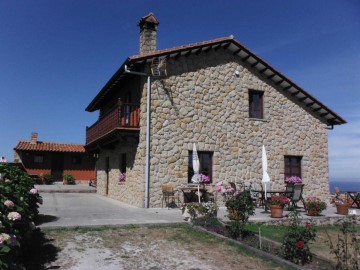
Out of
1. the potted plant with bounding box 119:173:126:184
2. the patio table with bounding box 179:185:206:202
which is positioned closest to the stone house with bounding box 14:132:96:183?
the potted plant with bounding box 119:173:126:184

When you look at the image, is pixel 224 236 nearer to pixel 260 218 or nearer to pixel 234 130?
pixel 260 218

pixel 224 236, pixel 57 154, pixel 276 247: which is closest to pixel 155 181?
pixel 224 236

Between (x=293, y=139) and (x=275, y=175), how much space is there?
83.1 inches

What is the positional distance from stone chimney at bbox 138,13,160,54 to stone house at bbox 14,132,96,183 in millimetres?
23573

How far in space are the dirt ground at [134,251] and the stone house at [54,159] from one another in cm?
2833

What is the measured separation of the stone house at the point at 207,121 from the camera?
1336cm

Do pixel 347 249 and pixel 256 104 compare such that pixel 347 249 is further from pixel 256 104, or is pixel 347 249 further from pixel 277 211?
pixel 256 104

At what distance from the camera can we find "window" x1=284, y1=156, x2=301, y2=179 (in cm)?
1642

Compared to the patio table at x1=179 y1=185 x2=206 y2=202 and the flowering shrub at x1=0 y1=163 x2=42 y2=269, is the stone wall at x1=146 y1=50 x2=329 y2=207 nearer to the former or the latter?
the patio table at x1=179 y1=185 x2=206 y2=202

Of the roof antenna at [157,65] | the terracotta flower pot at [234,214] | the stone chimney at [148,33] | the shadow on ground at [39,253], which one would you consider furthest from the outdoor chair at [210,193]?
the shadow on ground at [39,253]

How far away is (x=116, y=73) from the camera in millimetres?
14312

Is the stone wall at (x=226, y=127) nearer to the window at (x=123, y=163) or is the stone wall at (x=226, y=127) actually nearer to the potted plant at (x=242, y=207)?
the window at (x=123, y=163)

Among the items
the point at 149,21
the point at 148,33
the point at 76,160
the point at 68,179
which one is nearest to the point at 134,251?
the point at 148,33

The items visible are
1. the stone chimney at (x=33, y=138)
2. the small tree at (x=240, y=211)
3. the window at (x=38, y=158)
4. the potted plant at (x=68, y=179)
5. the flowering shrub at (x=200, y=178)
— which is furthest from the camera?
the stone chimney at (x=33, y=138)
